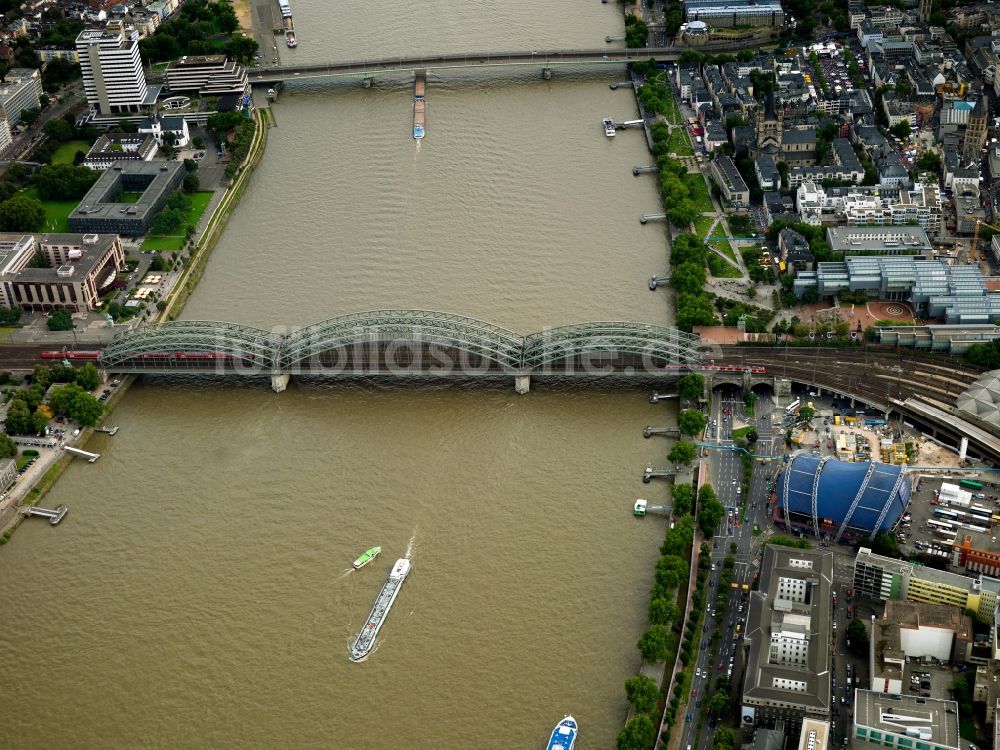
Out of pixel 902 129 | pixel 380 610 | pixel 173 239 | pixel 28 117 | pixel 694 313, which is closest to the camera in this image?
pixel 380 610

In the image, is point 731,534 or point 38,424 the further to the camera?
point 38,424

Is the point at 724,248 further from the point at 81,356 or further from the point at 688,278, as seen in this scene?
the point at 81,356

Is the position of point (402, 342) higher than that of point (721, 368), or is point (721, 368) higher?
point (721, 368)

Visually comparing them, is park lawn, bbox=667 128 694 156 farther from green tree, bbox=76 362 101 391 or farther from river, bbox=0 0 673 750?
green tree, bbox=76 362 101 391

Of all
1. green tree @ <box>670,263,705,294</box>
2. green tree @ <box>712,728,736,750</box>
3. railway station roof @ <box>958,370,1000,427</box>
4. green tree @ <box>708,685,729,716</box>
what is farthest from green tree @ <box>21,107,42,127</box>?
green tree @ <box>712,728,736,750</box>

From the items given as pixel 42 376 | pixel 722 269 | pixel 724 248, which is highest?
pixel 724 248

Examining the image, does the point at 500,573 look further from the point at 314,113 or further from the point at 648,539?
the point at 314,113

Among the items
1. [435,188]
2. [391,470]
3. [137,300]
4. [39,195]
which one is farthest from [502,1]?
[391,470]

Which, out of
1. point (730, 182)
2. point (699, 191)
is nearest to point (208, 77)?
point (699, 191)
